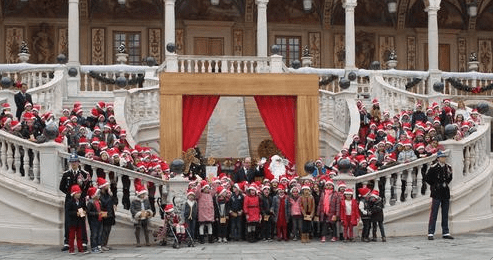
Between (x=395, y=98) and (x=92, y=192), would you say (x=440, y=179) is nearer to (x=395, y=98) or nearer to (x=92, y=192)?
(x=92, y=192)

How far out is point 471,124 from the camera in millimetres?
17453

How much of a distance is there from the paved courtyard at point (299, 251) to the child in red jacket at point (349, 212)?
367mm

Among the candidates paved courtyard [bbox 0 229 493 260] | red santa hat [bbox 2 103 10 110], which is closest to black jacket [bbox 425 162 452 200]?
paved courtyard [bbox 0 229 493 260]

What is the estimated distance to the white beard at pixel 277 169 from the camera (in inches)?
693

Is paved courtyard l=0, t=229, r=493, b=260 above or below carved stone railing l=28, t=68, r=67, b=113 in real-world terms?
below

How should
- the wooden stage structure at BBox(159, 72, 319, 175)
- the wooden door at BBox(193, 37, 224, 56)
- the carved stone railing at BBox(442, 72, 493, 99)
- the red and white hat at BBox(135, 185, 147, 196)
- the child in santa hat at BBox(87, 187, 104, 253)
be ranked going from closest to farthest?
the child in santa hat at BBox(87, 187, 104, 253) < the red and white hat at BBox(135, 185, 147, 196) < the wooden stage structure at BBox(159, 72, 319, 175) < the carved stone railing at BBox(442, 72, 493, 99) < the wooden door at BBox(193, 37, 224, 56)

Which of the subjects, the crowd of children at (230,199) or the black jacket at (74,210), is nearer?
the black jacket at (74,210)

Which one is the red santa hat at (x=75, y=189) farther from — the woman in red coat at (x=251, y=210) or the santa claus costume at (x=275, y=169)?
the santa claus costume at (x=275, y=169)

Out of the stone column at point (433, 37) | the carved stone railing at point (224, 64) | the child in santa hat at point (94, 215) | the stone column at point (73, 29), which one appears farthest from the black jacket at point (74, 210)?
the stone column at point (433, 37)

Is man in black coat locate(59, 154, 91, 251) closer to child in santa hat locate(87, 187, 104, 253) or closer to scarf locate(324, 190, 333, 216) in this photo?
child in santa hat locate(87, 187, 104, 253)

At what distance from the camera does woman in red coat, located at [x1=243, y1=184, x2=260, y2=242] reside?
14.5m

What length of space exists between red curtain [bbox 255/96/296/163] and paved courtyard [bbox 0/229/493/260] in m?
4.10

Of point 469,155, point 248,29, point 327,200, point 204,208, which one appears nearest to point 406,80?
point 248,29

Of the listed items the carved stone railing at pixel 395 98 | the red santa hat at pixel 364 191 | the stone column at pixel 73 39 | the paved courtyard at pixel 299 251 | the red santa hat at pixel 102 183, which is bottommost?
the paved courtyard at pixel 299 251
